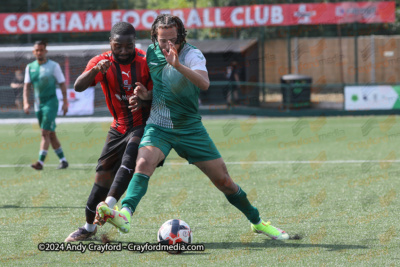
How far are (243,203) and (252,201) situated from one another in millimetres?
2226

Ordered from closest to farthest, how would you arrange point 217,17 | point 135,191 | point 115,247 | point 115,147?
1. point 135,191
2. point 115,247
3. point 115,147
4. point 217,17

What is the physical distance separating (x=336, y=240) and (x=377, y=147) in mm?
8347

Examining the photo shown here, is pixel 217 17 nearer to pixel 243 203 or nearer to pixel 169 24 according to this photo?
pixel 243 203

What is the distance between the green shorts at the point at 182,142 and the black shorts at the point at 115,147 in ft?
0.83

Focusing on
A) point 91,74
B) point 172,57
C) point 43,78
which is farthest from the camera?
point 43,78

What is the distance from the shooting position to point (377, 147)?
1361cm

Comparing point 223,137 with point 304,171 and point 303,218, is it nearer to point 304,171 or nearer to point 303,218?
point 304,171

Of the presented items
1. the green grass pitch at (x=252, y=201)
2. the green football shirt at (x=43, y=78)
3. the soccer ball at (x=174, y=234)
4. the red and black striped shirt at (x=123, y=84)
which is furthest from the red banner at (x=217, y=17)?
the soccer ball at (x=174, y=234)

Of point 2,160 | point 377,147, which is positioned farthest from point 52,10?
point 377,147

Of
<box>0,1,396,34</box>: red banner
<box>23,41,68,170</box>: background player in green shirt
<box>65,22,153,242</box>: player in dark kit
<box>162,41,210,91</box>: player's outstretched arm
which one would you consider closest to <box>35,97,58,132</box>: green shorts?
<box>23,41,68,170</box>: background player in green shirt

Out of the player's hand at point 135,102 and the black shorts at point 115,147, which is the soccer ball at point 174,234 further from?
the player's hand at point 135,102

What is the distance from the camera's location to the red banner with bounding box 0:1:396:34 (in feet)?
85.9

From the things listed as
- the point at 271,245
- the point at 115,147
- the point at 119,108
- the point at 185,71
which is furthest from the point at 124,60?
the point at 271,245

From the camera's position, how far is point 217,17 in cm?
2627
